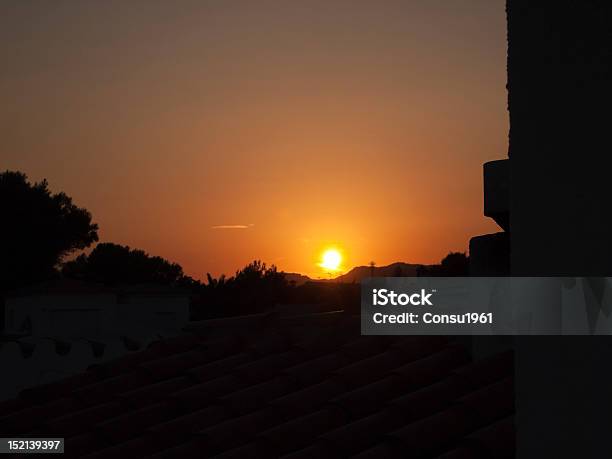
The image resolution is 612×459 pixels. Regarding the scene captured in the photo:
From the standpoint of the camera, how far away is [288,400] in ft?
17.1

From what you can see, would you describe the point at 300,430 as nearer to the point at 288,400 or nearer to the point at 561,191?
the point at 288,400

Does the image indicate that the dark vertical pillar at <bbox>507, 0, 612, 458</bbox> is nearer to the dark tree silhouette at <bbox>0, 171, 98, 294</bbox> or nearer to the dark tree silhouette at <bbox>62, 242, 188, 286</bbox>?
the dark tree silhouette at <bbox>0, 171, 98, 294</bbox>

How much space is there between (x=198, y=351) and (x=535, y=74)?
16.0 feet

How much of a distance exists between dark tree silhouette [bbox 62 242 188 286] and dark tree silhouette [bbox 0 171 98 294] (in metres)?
2.63

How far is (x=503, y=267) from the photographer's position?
18.2 feet

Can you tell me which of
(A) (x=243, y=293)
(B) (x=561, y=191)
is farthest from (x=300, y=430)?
(A) (x=243, y=293)

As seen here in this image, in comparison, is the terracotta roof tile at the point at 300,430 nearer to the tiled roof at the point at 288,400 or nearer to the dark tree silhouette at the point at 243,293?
the tiled roof at the point at 288,400

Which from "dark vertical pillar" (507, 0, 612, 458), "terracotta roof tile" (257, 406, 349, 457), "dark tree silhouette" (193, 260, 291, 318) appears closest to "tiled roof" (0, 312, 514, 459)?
"terracotta roof tile" (257, 406, 349, 457)

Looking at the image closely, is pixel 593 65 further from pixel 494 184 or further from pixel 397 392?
pixel 397 392

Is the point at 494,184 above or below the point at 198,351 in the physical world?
above

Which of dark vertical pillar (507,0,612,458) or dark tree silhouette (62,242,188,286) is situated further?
dark tree silhouette (62,242,188,286)

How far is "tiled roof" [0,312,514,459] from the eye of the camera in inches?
169

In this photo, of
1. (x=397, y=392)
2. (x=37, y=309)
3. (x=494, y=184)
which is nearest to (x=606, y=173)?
(x=494, y=184)

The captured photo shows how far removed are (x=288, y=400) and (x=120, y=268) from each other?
59111 millimetres
